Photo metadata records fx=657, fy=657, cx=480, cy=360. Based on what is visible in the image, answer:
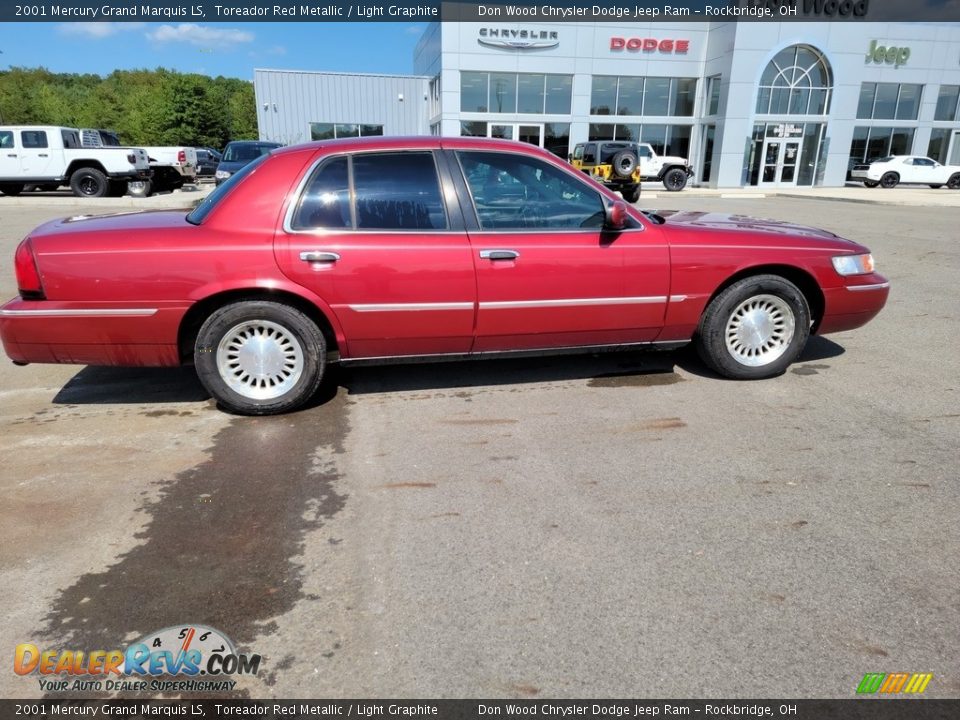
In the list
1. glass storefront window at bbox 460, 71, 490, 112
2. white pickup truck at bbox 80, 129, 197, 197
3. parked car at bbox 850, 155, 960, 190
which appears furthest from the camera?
glass storefront window at bbox 460, 71, 490, 112

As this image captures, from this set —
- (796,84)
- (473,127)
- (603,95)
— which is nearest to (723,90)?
(796,84)

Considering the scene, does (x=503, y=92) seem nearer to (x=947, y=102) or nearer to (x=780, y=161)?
(x=780, y=161)

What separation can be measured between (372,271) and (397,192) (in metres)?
0.53

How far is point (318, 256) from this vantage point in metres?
3.82

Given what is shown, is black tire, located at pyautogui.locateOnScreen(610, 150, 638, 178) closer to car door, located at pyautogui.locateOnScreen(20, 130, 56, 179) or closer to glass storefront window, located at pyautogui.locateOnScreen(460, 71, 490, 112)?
glass storefront window, located at pyautogui.locateOnScreen(460, 71, 490, 112)

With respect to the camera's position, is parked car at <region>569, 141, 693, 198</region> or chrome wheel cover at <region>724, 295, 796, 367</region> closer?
chrome wheel cover at <region>724, 295, 796, 367</region>

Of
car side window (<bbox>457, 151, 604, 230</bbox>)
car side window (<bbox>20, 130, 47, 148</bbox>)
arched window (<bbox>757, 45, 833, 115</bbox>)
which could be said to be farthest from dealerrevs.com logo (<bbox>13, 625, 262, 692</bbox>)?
arched window (<bbox>757, 45, 833, 115</bbox>)

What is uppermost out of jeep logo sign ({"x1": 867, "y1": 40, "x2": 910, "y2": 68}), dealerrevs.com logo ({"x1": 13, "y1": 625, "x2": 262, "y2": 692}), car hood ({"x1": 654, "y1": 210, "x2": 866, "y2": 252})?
jeep logo sign ({"x1": 867, "y1": 40, "x2": 910, "y2": 68})

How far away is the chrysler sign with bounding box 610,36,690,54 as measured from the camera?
33.5 meters

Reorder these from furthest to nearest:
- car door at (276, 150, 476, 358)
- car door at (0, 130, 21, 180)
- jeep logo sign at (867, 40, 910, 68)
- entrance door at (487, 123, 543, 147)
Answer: entrance door at (487, 123, 543, 147) → jeep logo sign at (867, 40, 910, 68) → car door at (0, 130, 21, 180) → car door at (276, 150, 476, 358)

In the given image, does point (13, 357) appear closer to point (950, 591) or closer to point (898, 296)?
point (950, 591)

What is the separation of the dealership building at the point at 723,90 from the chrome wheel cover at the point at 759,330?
30.3 meters

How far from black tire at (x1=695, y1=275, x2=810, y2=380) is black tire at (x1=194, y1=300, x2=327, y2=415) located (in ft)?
8.58

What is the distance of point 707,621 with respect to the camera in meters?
2.29
